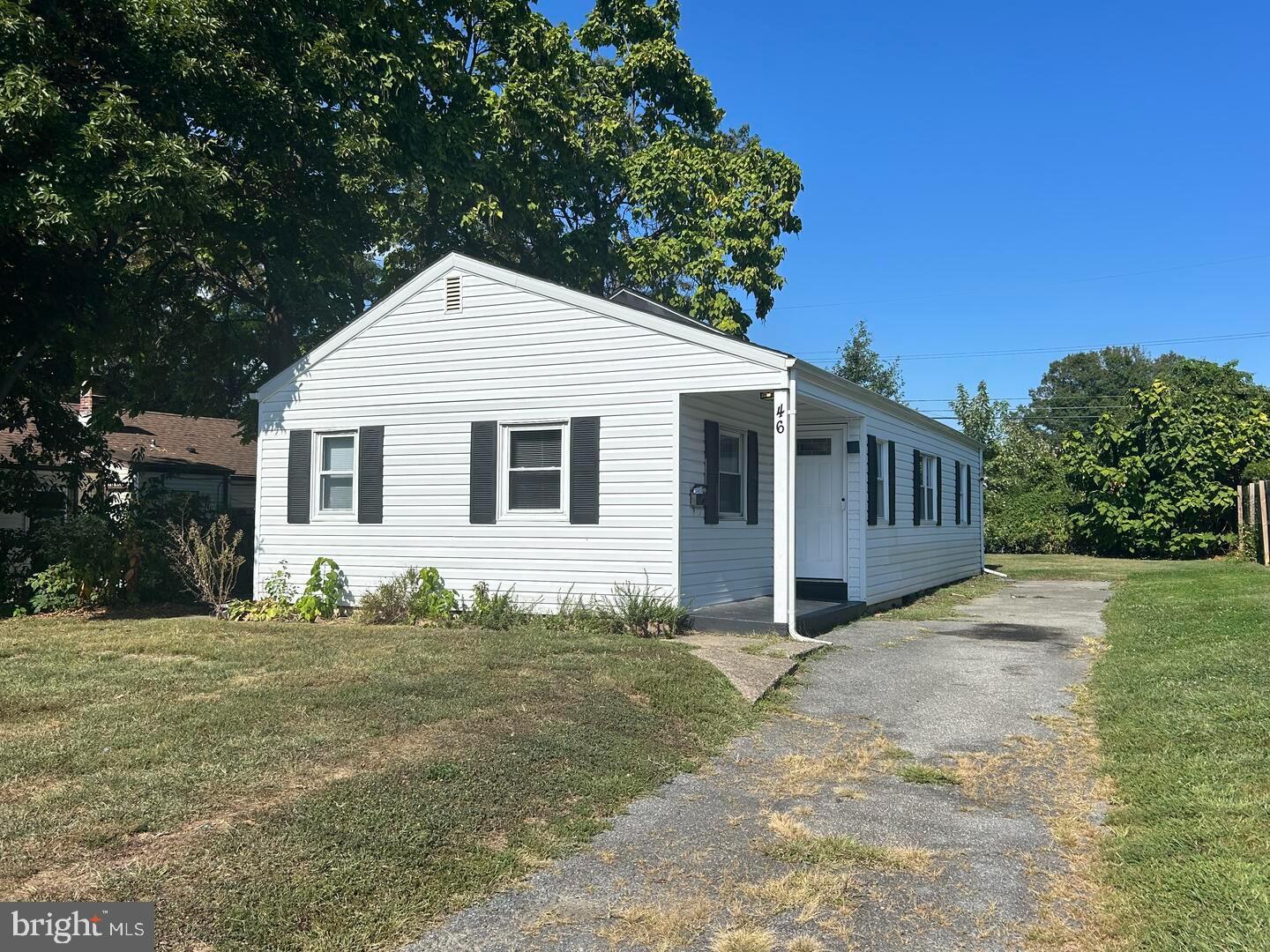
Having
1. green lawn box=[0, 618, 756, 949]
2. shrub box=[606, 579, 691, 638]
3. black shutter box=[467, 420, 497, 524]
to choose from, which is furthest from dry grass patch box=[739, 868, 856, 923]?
black shutter box=[467, 420, 497, 524]

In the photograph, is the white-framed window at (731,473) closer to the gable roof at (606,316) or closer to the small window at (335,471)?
the gable roof at (606,316)

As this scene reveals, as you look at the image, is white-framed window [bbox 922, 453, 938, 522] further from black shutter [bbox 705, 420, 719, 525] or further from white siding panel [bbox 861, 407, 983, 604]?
black shutter [bbox 705, 420, 719, 525]

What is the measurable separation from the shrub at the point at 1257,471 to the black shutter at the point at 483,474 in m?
18.9

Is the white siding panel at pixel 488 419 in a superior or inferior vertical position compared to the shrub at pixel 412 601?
superior

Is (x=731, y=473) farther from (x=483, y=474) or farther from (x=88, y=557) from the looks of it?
(x=88, y=557)

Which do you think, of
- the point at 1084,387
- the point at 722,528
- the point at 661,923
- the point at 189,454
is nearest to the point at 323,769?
the point at 661,923

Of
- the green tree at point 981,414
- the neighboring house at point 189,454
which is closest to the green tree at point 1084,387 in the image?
the green tree at point 981,414

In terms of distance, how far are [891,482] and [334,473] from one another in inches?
325

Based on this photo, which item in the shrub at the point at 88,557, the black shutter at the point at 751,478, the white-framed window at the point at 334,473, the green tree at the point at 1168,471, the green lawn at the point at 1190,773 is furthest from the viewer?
the green tree at the point at 1168,471

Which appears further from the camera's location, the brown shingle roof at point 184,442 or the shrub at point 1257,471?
the brown shingle roof at point 184,442

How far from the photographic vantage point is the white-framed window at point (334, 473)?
42.0 feet

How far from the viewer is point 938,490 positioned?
17.7m

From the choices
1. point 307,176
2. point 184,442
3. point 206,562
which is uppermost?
point 307,176

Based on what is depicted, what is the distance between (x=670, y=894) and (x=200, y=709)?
4114mm
